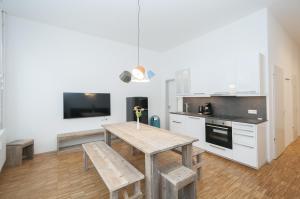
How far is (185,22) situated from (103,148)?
3.30 metres

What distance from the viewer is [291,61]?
12.7 feet

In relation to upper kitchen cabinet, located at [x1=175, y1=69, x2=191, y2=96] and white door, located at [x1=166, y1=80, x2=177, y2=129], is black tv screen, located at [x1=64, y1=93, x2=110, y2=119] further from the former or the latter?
white door, located at [x1=166, y1=80, x2=177, y2=129]

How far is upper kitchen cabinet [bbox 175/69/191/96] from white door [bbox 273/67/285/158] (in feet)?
6.40

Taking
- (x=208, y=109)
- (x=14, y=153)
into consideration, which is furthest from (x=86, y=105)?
(x=208, y=109)

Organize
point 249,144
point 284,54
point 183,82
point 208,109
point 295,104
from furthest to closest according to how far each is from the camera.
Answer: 1. point 183,82
2. point 295,104
3. point 208,109
4. point 284,54
5. point 249,144

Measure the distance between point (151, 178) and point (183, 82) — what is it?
3278mm

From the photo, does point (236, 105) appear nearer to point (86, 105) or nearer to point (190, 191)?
point (190, 191)

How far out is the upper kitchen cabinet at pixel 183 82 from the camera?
418cm

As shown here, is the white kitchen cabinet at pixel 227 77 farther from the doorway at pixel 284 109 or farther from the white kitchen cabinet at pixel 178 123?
the white kitchen cabinet at pixel 178 123

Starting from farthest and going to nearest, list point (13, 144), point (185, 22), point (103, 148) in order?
1. point (185, 22)
2. point (13, 144)
3. point (103, 148)

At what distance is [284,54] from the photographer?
3.48 m

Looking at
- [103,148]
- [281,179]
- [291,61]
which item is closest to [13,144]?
[103,148]

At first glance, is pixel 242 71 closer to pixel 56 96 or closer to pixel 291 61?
pixel 291 61

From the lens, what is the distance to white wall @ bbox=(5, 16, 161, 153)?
9.80 ft
